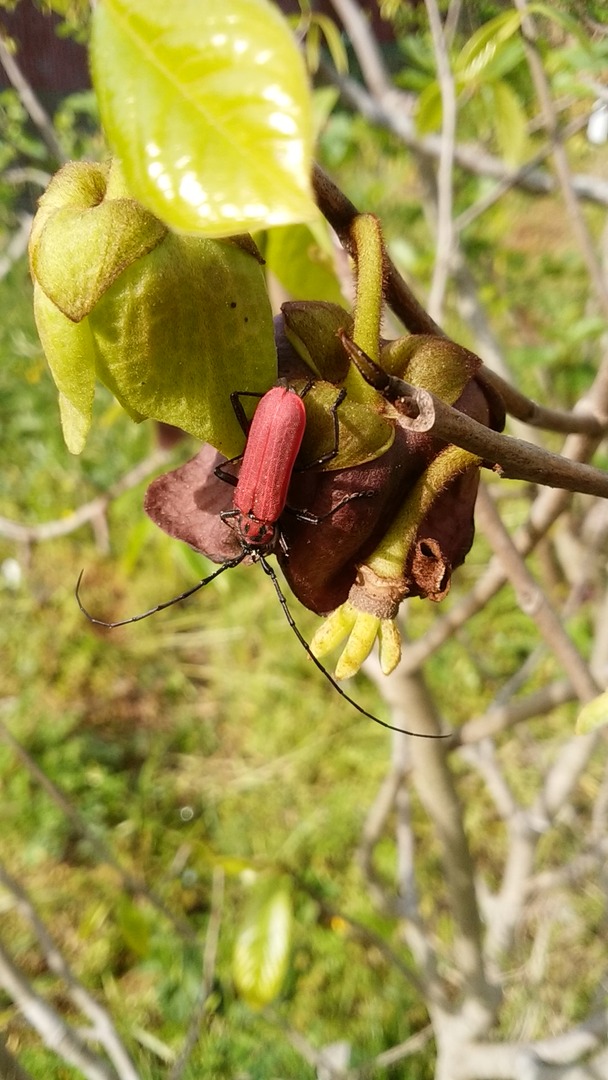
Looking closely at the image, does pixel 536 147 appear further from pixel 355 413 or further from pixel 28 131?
pixel 355 413

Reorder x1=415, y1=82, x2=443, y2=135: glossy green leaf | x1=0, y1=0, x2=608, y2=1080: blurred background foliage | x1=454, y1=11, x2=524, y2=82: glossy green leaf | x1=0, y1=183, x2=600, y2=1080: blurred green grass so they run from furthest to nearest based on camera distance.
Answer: x1=0, y1=183, x2=600, y2=1080: blurred green grass → x1=0, y1=0, x2=608, y2=1080: blurred background foliage → x1=415, y1=82, x2=443, y2=135: glossy green leaf → x1=454, y1=11, x2=524, y2=82: glossy green leaf

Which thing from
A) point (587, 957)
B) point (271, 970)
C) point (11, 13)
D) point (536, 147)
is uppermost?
point (11, 13)

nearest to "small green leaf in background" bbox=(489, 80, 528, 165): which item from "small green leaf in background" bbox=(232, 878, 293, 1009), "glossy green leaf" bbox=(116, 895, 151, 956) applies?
"small green leaf in background" bbox=(232, 878, 293, 1009)

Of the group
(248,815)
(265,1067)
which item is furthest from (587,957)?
(248,815)

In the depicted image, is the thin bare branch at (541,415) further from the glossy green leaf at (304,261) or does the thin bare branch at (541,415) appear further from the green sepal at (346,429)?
the glossy green leaf at (304,261)

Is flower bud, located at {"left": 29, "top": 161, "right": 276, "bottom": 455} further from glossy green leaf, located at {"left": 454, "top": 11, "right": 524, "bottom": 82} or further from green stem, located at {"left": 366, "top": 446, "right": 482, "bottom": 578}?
glossy green leaf, located at {"left": 454, "top": 11, "right": 524, "bottom": 82}

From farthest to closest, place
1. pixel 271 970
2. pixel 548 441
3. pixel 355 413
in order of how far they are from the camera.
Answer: pixel 548 441 < pixel 271 970 < pixel 355 413

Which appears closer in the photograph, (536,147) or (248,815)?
(536,147)
